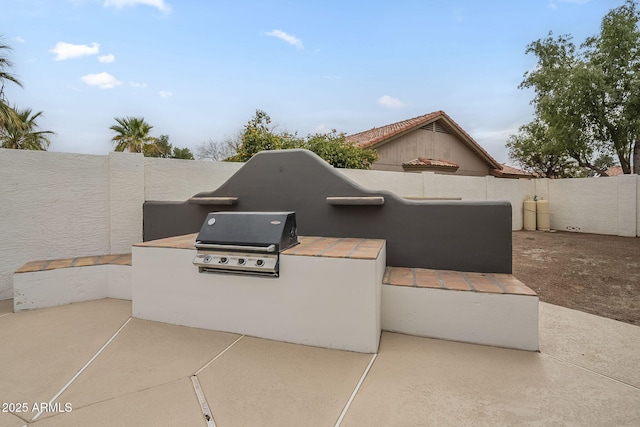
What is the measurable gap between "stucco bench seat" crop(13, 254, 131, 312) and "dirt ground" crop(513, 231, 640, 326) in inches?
258

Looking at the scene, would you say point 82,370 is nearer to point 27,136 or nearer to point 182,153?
point 27,136

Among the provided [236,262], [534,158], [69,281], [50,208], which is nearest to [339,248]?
[236,262]

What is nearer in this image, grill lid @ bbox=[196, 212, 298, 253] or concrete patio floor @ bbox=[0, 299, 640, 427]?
concrete patio floor @ bbox=[0, 299, 640, 427]

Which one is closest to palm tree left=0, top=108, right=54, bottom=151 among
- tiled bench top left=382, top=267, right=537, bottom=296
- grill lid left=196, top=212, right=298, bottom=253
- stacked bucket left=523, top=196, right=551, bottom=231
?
Result: grill lid left=196, top=212, right=298, bottom=253

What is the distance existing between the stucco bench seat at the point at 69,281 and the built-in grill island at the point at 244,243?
1.95 m

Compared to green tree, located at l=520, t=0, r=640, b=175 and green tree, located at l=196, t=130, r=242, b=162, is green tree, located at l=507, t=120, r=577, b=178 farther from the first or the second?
green tree, located at l=196, t=130, r=242, b=162

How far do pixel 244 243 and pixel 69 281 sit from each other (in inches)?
117

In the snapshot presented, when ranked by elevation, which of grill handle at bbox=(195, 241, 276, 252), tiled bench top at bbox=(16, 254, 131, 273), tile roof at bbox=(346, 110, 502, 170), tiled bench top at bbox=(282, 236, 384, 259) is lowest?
tiled bench top at bbox=(16, 254, 131, 273)

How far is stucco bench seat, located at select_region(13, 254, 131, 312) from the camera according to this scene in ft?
12.4

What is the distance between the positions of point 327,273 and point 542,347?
7.41 feet

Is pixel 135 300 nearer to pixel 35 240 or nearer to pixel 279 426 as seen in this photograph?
pixel 35 240

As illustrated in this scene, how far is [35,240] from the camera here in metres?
4.44

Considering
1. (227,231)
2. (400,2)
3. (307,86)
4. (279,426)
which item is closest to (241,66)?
(307,86)

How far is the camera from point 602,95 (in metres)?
11.9
